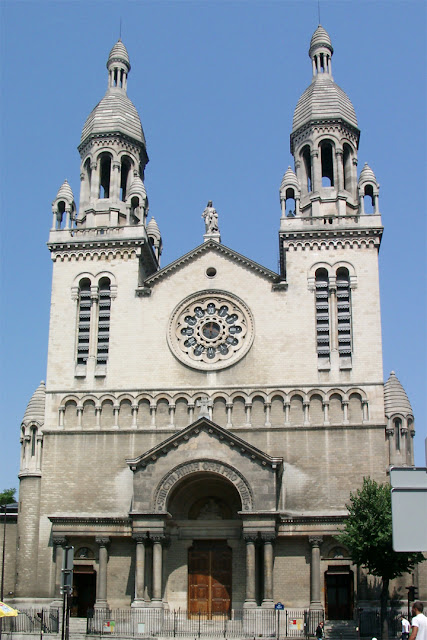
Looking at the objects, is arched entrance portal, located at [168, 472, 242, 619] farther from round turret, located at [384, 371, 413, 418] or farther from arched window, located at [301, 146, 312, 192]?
arched window, located at [301, 146, 312, 192]

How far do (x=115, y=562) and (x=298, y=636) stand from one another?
357 inches

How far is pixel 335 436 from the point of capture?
38.5 meters

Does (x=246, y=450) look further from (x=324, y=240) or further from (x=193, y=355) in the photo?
(x=324, y=240)

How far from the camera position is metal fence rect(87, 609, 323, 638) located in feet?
111

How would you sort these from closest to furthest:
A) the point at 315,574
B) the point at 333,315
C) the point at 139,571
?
the point at 139,571 → the point at 315,574 → the point at 333,315

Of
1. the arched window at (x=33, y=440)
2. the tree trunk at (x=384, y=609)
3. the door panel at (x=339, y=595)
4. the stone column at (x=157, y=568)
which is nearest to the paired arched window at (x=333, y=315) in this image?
the door panel at (x=339, y=595)

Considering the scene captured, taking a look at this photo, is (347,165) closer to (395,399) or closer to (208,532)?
(395,399)

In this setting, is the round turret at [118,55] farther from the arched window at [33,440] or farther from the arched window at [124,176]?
the arched window at [33,440]

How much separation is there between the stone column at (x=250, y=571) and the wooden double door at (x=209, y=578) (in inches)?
121

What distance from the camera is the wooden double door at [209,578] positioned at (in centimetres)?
3738

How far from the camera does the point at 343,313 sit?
134 feet

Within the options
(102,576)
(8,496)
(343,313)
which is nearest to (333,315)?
(343,313)

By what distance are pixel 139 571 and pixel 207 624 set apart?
3.68 m

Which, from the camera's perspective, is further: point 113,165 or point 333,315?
point 113,165
